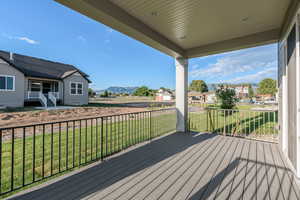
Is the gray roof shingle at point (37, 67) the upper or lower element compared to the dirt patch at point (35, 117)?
upper

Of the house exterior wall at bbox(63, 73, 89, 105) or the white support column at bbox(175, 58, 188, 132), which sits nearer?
the white support column at bbox(175, 58, 188, 132)

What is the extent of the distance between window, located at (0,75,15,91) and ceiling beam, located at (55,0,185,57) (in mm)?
11235

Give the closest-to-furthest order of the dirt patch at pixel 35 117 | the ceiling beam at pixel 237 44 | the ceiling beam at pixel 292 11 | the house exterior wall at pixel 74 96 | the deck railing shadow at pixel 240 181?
the deck railing shadow at pixel 240 181, the ceiling beam at pixel 292 11, the ceiling beam at pixel 237 44, the dirt patch at pixel 35 117, the house exterior wall at pixel 74 96

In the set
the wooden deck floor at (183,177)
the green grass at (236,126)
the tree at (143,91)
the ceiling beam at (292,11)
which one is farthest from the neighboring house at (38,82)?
the tree at (143,91)

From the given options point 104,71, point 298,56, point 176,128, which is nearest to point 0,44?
point 104,71

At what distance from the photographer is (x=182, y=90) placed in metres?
4.13

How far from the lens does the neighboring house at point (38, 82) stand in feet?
30.0

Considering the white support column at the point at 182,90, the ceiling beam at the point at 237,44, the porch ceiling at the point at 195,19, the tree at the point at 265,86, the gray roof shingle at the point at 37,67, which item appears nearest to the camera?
the porch ceiling at the point at 195,19

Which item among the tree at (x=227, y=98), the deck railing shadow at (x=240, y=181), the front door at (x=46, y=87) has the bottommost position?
the deck railing shadow at (x=240, y=181)

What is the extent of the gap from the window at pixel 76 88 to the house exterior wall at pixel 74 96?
293mm

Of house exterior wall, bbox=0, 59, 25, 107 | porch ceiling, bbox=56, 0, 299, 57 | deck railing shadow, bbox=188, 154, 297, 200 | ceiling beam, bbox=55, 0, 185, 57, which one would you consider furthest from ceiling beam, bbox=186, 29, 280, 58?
house exterior wall, bbox=0, 59, 25, 107

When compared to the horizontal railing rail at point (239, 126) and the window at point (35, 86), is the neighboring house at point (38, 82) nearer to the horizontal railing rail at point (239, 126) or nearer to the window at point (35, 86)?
the window at point (35, 86)

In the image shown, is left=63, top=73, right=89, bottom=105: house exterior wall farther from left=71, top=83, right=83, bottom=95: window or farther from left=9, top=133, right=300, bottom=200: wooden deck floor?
left=9, top=133, right=300, bottom=200: wooden deck floor

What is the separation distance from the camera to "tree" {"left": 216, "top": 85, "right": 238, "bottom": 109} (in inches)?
231
